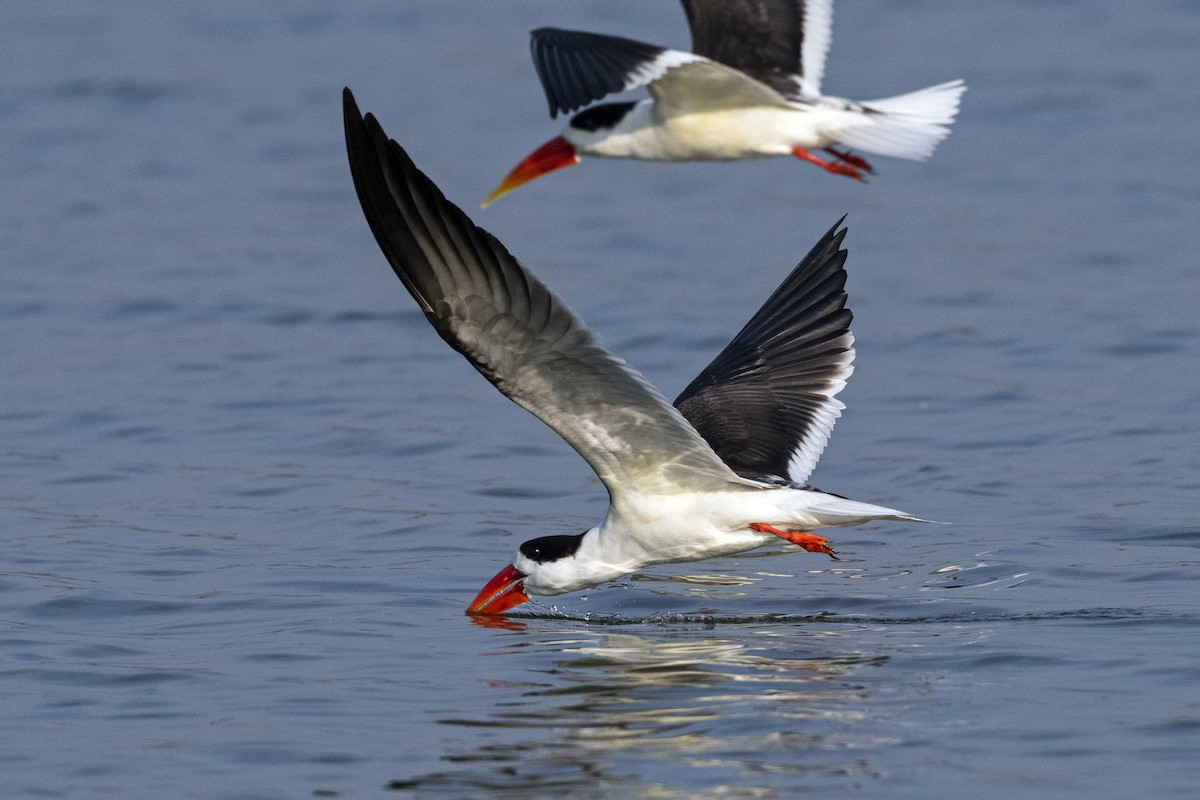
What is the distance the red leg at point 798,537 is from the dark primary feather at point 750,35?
2675mm

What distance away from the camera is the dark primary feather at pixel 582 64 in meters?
7.61

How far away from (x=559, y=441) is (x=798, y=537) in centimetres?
341

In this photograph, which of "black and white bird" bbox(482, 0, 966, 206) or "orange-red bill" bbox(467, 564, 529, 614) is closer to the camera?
"orange-red bill" bbox(467, 564, 529, 614)

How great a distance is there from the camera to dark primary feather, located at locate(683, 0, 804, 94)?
922 cm

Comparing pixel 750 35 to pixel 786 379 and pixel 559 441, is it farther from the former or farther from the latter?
pixel 559 441

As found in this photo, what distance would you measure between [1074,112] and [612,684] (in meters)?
11.3

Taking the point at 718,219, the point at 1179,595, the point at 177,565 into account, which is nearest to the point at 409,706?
the point at 177,565

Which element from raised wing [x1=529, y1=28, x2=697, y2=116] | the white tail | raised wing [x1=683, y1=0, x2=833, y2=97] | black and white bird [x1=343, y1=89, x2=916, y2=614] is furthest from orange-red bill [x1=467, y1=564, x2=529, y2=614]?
raised wing [x1=683, y1=0, x2=833, y2=97]

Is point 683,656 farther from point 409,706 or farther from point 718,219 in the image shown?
point 718,219

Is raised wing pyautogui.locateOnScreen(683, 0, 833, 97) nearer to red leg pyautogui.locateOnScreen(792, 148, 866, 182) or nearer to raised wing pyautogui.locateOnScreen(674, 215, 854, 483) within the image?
red leg pyautogui.locateOnScreen(792, 148, 866, 182)

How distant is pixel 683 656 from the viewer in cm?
702

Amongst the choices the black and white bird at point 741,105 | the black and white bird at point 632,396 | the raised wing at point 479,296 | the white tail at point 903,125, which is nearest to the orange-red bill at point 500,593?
the black and white bird at point 632,396

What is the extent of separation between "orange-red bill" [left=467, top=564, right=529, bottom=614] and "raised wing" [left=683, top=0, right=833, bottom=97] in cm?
282

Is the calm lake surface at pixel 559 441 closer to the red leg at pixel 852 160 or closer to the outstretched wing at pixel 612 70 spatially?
the red leg at pixel 852 160
